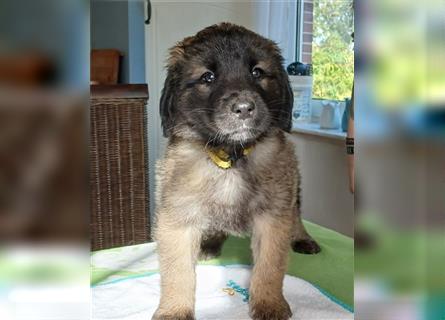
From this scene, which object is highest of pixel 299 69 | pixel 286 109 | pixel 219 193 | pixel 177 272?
pixel 299 69

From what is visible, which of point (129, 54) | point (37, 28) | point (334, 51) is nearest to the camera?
point (37, 28)

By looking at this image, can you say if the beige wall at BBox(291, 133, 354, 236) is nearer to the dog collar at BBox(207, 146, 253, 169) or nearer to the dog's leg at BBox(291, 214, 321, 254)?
the dog's leg at BBox(291, 214, 321, 254)

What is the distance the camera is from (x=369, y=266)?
33cm

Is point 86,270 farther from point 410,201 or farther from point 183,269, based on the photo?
point 183,269

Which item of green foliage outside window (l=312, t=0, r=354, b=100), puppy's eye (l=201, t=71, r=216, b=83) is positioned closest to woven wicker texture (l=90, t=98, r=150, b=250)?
puppy's eye (l=201, t=71, r=216, b=83)

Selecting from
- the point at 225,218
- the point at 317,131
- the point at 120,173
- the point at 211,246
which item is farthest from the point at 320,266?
the point at 317,131

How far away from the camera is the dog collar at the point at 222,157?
1.07m

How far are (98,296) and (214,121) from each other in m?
0.48

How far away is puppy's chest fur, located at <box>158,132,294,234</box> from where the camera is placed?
1.04m

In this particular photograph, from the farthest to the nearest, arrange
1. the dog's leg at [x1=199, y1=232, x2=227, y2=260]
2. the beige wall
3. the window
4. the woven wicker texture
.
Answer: the window
the beige wall
the woven wicker texture
the dog's leg at [x1=199, y1=232, x2=227, y2=260]

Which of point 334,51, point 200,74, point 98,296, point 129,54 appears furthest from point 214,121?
point 129,54

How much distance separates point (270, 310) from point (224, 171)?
30 cm

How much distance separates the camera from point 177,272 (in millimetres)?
1015

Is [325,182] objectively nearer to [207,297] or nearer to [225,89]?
[207,297]
